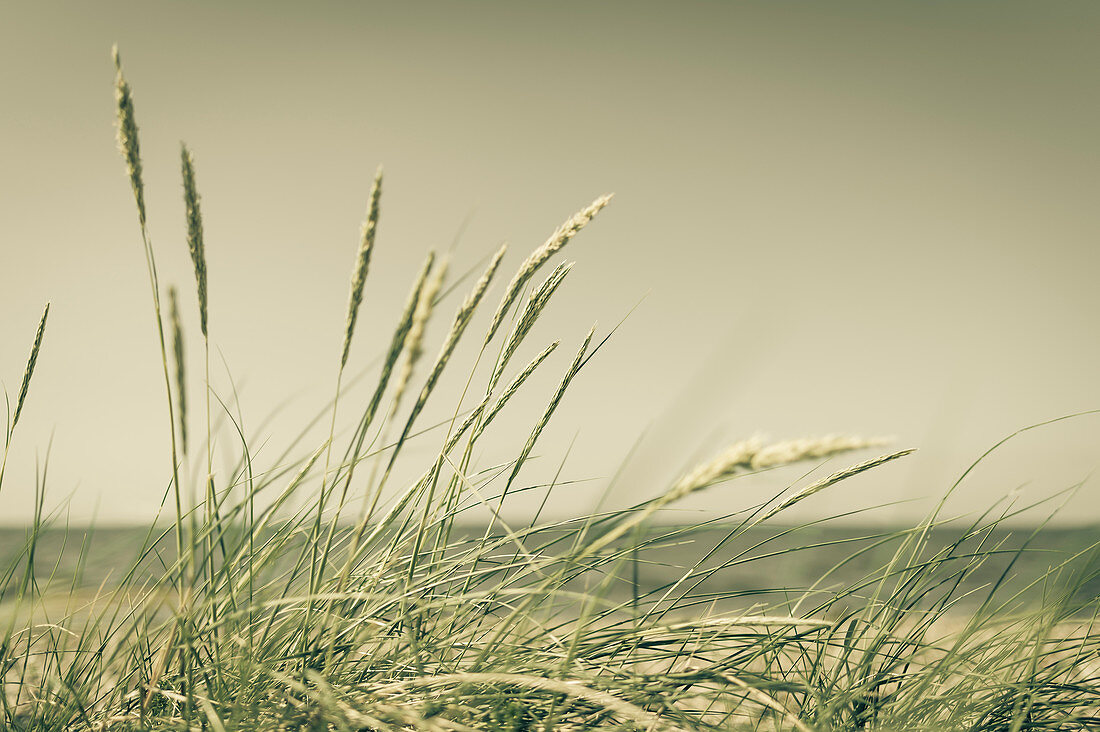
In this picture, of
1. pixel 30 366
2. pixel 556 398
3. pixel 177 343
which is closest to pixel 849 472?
pixel 556 398

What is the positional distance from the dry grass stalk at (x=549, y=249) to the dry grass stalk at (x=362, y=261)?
21 centimetres

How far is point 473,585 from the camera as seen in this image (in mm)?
1163

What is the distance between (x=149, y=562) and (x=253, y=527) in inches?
14.1

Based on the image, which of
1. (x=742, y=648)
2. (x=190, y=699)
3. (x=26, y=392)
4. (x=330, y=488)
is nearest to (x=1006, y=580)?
(x=742, y=648)

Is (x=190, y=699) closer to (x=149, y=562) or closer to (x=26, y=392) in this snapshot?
(x=149, y=562)

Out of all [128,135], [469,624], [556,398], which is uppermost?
[128,135]

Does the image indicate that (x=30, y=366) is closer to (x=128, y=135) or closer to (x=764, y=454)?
(x=128, y=135)

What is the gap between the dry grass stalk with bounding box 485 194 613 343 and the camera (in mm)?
926

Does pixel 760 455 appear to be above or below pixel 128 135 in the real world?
below

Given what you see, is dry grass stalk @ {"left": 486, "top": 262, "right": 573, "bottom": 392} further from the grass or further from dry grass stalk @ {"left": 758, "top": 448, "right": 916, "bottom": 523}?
dry grass stalk @ {"left": 758, "top": 448, "right": 916, "bottom": 523}

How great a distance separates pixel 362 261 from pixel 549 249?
0.81ft

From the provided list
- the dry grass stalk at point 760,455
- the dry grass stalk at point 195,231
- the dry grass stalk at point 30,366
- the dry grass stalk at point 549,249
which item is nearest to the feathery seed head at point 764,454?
the dry grass stalk at point 760,455

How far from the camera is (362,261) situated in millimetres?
833

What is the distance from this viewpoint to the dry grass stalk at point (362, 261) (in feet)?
2.72
